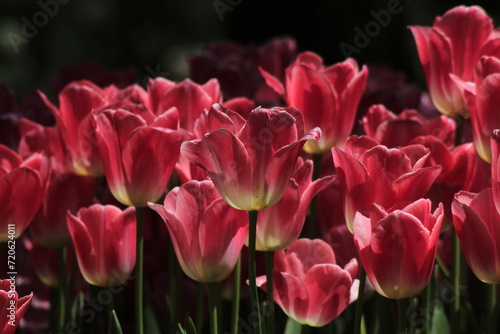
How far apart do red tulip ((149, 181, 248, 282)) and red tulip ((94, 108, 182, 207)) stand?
74 millimetres

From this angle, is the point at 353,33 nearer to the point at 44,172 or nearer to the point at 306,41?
the point at 306,41

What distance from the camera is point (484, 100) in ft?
2.80

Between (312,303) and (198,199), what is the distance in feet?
0.52

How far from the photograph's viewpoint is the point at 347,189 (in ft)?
2.60

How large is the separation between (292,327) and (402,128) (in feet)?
0.82

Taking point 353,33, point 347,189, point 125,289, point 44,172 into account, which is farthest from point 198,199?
point 353,33

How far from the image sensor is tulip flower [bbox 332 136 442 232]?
76 cm

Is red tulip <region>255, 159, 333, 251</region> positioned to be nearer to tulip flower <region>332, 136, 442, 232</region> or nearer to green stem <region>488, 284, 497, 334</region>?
tulip flower <region>332, 136, 442, 232</region>

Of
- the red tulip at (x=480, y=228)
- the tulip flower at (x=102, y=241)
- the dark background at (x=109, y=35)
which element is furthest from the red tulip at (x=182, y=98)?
the dark background at (x=109, y=35)

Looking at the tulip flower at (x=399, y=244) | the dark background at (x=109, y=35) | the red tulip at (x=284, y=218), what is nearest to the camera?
the tulip flower at (x=399, y=244)

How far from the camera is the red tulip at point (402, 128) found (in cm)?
93

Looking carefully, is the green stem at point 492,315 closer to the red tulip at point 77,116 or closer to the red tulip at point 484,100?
the red tulip at point 484,100

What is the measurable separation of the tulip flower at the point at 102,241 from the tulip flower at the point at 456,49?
388 mm

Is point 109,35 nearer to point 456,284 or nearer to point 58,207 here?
point 58,207
